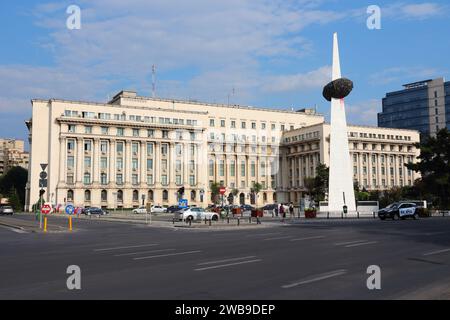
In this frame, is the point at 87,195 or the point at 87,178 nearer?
the point at 87,195

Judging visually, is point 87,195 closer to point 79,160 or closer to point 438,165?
point 79,160

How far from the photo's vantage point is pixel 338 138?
49094 millimetres

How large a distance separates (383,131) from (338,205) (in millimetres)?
75187

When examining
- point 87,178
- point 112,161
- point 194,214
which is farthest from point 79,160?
point 194,214

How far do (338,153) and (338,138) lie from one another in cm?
159

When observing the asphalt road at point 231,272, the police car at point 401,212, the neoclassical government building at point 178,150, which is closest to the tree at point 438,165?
the police car at point 401,212

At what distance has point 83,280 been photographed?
413 inches

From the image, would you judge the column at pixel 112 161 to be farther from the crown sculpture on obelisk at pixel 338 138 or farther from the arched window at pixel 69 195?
the crown sculpture on obelisk at pixel 338 138

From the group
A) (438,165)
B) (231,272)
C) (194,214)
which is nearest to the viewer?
(231,272)

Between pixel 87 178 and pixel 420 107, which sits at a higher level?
pixel 420 107

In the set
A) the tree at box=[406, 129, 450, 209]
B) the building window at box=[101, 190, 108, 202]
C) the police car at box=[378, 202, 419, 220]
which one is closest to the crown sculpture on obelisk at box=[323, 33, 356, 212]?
the police car at box=[378, 202, 419, 220]

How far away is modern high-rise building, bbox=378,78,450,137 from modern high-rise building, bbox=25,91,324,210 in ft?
172

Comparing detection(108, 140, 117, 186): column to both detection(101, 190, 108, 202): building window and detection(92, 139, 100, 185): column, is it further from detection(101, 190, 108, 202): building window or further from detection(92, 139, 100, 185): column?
detection(101, 190, 108, 202): building window

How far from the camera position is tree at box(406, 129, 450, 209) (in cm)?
6276
